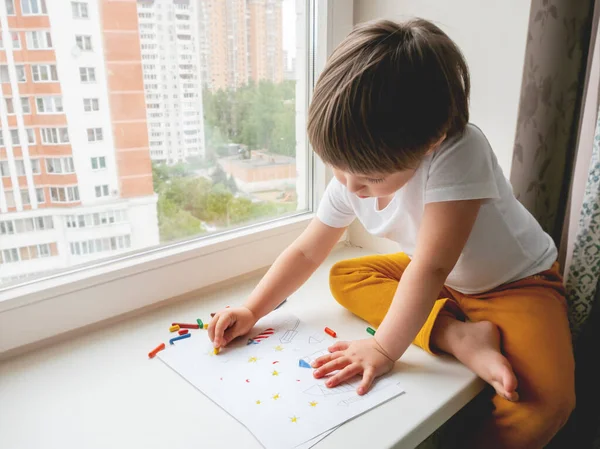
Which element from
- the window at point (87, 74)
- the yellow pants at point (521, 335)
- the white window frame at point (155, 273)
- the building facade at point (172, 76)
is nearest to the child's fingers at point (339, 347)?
the yellow pants at point (521, 335)

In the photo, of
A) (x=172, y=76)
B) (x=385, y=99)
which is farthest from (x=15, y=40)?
(x=385, y=99)

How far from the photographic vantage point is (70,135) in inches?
29.6

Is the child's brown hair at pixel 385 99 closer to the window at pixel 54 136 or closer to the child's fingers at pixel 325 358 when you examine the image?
the child's fingers at pixel 325 358

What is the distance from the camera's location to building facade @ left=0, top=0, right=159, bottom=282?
0.69m

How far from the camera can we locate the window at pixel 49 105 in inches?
28.1

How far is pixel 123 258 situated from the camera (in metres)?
0.83

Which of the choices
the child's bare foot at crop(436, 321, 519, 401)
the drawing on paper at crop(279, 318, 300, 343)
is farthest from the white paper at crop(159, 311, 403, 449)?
the child's bare foot at crop(436, 321, 519, 401)

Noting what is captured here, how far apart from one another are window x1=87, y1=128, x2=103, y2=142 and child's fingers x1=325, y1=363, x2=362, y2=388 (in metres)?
0.51

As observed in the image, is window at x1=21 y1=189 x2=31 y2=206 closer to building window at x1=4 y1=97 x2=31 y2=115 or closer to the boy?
building window at x1=4 y1=97 x2=31 y2=115

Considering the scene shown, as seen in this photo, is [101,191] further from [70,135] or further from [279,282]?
[279,282]

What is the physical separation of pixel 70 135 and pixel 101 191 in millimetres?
99

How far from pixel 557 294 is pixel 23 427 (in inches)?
29.8

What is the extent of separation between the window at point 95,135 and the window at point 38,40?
13 centimetres

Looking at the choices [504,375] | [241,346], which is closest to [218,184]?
[241,346]
